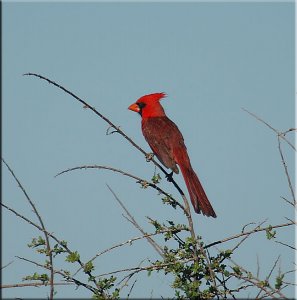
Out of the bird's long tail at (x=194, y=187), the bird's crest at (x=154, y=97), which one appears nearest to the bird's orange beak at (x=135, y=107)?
the bird's crest at (x=154, y=97)

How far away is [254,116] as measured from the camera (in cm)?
264

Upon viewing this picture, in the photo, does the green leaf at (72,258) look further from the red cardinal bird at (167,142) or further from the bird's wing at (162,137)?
the bird's wing at (162,137)

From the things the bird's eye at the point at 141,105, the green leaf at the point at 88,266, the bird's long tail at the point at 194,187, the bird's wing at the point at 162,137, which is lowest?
the green leaf at the point at 88,266

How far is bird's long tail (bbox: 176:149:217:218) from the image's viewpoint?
13.9 ft

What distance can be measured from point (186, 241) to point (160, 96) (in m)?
3.28

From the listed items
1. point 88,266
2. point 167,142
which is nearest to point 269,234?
point 88,266

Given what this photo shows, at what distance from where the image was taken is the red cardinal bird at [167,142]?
446 cm

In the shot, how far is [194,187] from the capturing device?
182 inches

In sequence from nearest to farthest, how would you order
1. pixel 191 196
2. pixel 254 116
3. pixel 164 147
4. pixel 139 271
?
pixel 254 116 < pixel 139 271 < pixel 191 196 < pixel 164 147

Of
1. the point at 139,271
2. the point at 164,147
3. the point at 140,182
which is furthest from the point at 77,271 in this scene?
the point at 164,147

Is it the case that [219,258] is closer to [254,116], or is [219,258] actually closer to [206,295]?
[206,295]

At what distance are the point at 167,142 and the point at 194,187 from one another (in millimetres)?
866

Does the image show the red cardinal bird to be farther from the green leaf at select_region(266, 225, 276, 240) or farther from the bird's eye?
the green leaf at select_region(266, 225, 276, 240)

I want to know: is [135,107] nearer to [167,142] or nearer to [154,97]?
[154,97]
